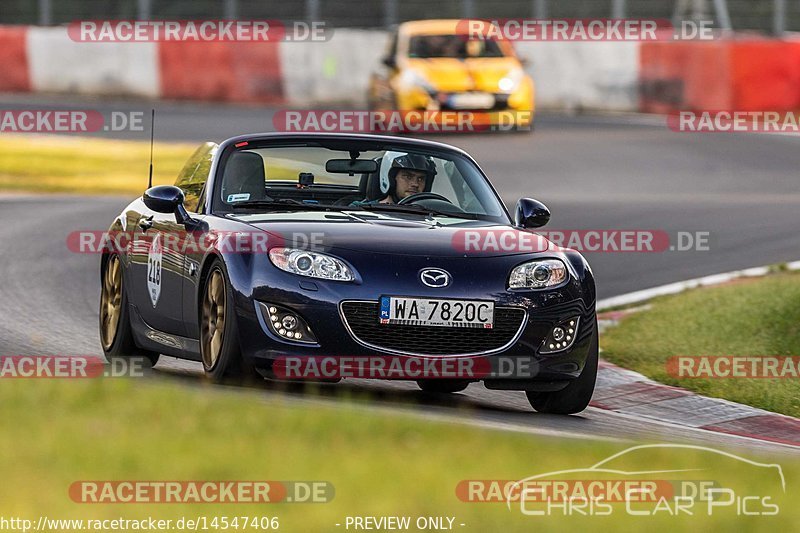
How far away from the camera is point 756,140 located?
26656 mm

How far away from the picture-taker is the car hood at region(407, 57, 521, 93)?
26.7m

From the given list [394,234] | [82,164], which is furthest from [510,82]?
[394,234]

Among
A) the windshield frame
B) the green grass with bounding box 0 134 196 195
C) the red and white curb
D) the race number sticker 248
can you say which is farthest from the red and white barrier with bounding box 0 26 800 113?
the race number sticker 248

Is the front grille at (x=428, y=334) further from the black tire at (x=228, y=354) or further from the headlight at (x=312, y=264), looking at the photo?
the black tire at (x=228, y=354)

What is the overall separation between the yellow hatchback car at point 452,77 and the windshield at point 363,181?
16.6 metres

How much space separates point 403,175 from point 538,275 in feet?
5.00

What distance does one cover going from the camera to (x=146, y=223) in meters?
9.98

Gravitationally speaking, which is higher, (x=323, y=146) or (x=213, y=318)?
(x=323, y=146)

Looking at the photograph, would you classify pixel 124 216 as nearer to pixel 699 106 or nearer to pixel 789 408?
pixel 789 408

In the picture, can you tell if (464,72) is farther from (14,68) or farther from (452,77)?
(14,68)

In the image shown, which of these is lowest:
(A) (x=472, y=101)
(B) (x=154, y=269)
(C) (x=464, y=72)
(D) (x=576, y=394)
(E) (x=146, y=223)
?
(A) (x=472, y=101)

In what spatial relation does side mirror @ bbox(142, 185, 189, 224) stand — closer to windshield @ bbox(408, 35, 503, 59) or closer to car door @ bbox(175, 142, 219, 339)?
car door @ bbox(175, 142, 219, 339)

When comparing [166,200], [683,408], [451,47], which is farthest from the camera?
[451,47]

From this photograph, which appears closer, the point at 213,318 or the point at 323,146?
the point at 213,318
